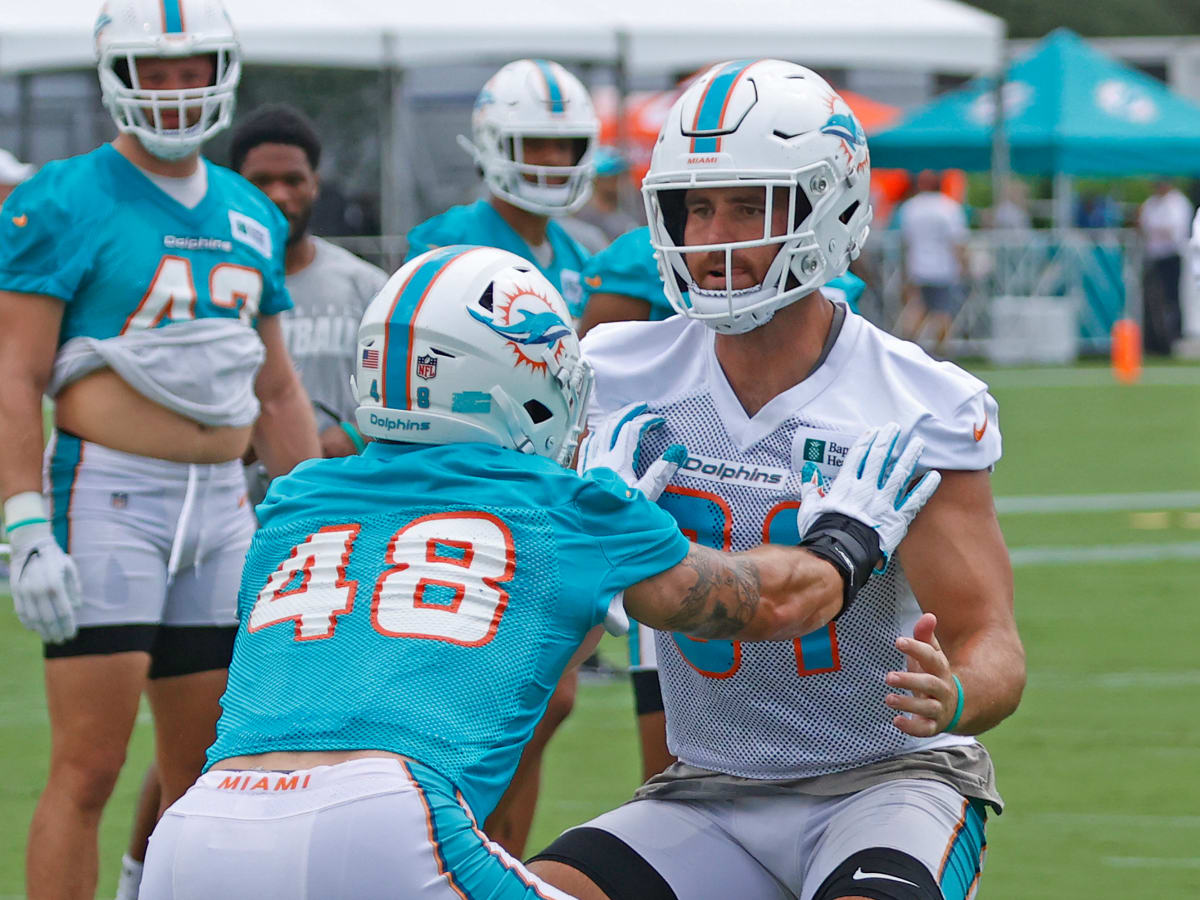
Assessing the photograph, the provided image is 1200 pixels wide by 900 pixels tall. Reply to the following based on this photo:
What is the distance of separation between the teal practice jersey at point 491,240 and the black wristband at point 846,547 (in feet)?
8.48

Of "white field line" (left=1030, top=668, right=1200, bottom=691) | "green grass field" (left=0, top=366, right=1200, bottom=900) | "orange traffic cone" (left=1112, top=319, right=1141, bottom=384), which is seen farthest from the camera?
"orange traffic cone" (left=1112, top=319, right=1141, bottom=384)

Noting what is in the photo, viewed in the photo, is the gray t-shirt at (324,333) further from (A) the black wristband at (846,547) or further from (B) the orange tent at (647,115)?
(B) the orange tent at (647,115)

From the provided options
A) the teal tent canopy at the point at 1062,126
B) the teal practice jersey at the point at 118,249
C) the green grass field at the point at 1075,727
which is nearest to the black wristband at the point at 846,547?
the teal practice jersey at the point at 118,249

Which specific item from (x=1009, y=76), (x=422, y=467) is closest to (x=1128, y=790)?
(x=422, y=467)

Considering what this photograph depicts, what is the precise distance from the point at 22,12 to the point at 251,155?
43.5 feet

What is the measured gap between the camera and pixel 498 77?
20.5ft

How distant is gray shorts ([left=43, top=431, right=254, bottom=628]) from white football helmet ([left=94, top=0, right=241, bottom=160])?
75 centimetres

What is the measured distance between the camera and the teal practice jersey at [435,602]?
9.22 feet

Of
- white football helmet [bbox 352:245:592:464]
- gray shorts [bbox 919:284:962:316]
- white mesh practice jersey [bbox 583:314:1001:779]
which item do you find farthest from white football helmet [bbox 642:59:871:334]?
gray shorts [bbox 919:284:962:316]

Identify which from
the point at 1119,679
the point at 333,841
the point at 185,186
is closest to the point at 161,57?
the point at 185,186

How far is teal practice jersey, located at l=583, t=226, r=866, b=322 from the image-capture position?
5418 millimetres

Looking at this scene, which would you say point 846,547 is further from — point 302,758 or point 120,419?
point 120,419

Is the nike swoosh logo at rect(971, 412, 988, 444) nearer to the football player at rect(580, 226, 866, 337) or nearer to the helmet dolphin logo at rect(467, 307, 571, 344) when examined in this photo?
the helmet dolphin logo at rect(467, 307, 571, 344)

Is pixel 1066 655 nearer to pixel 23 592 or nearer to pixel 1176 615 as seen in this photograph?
pixel 1176 615
